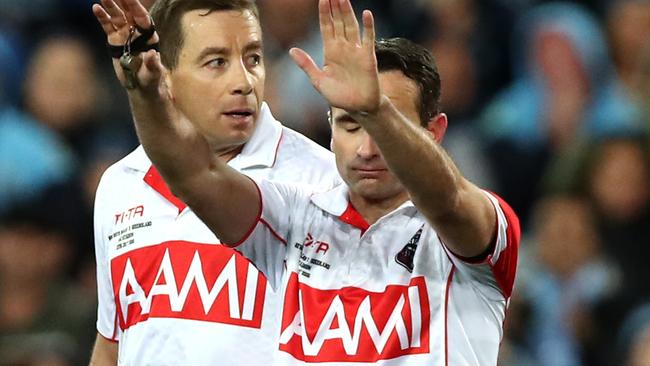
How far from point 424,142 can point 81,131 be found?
4812 millimetres

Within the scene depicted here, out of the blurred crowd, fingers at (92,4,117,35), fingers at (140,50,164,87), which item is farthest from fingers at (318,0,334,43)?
the blurred crowd

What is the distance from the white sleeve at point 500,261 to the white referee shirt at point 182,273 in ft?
2.11

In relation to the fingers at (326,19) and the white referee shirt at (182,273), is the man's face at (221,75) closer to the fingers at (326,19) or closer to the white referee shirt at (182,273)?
the white referee shirt at (182,273)

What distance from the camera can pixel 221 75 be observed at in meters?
4.20

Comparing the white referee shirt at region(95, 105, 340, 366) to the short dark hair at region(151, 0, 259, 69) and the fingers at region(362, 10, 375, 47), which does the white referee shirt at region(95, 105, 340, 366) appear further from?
the fingers at region(362, 10, 375, 47)

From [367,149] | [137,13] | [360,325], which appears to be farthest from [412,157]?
[137,13]

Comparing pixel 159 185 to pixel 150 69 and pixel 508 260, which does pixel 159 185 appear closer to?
pixel 150 69

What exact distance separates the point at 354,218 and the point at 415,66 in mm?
412

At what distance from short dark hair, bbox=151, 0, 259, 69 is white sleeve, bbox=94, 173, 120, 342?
0.47 meters

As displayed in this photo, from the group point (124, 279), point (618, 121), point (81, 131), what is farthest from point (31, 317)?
point (618, 121)

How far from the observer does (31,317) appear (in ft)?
21.7

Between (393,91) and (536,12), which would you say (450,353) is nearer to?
(393,91)

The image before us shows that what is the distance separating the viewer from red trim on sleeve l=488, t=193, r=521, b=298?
354 centimetres

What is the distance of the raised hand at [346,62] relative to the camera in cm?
332
